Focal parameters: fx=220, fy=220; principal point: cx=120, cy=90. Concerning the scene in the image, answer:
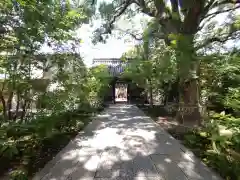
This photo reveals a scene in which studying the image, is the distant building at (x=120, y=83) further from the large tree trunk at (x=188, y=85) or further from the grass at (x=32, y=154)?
the grass at (x=32, y=154)

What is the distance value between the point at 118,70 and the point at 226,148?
17.6 metres

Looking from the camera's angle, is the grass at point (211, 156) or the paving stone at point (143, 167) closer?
the grass at point (211, 156)

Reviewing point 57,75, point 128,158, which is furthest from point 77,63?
point 128,158

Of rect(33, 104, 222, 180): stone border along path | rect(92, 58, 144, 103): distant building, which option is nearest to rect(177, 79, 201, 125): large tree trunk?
rect(33, 104, 222, 180): stone border along path

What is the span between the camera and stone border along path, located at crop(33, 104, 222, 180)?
141 inches

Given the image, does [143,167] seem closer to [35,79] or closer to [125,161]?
[125,161]

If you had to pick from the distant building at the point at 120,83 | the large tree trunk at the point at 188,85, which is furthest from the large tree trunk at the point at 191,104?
the distant building at the point at 120,83

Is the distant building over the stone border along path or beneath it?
over

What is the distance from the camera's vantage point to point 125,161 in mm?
4293

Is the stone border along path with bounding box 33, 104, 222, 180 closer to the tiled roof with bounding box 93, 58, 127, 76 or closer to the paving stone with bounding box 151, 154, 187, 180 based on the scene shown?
the paving stone with bounding box 151, 154, 187, 180

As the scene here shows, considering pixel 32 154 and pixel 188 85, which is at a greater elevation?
pixel 188 85

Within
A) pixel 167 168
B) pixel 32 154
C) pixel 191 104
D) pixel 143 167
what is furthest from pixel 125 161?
pixel 191 104

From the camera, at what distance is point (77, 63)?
7.50 metres

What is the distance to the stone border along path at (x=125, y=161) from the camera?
3586 millimetres
